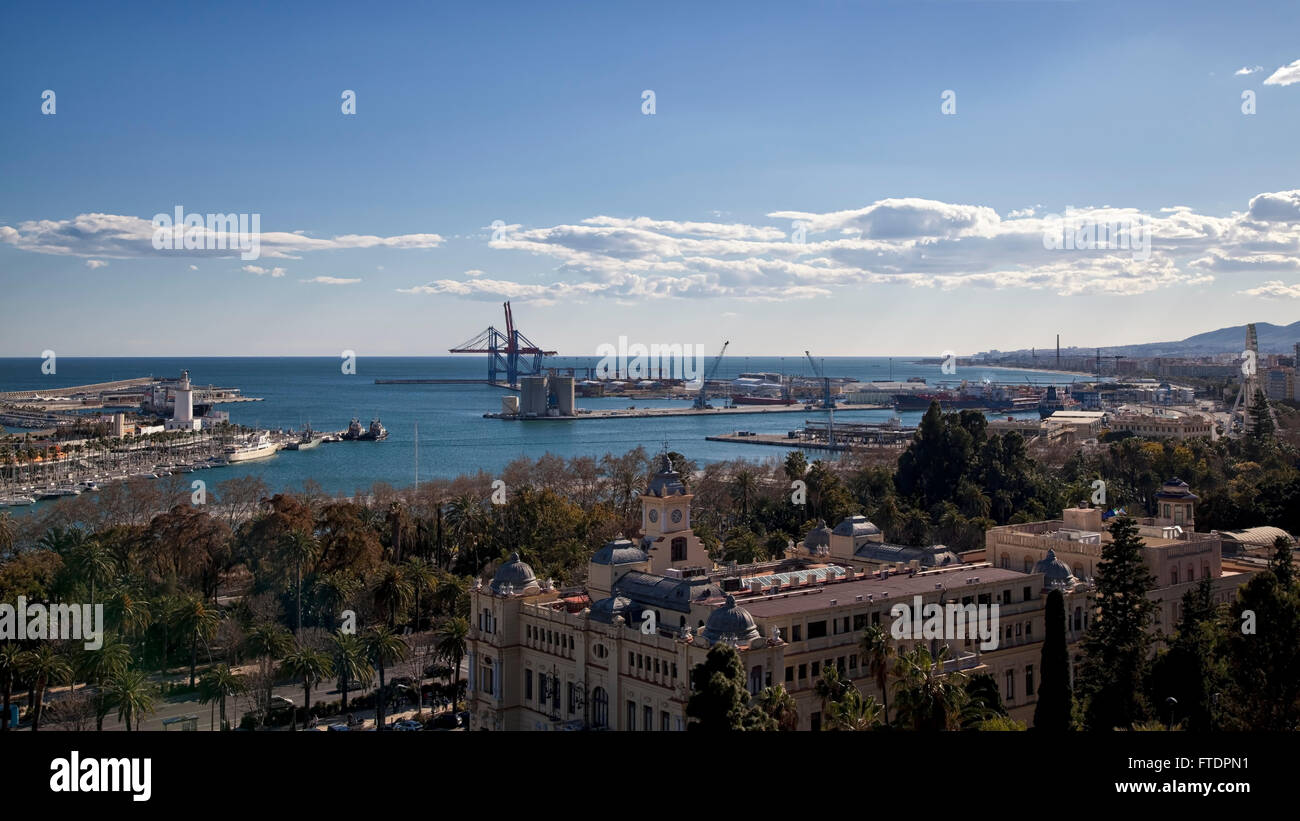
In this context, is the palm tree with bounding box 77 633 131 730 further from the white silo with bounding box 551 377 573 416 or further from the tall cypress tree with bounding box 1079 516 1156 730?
the white silo with bounding box 551 377 573 416

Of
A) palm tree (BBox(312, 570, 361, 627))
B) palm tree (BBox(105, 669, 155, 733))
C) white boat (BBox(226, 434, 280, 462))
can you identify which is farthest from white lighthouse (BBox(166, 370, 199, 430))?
palm tree (BBox(105, 669, 155, 733))

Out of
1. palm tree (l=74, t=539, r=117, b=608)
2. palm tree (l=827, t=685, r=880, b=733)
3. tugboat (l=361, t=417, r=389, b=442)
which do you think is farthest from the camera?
tugboat (l=361, t=417, r=389, b=442)

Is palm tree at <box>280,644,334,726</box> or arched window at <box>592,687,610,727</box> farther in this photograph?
palm tree at <box>280,644,334,726</box>

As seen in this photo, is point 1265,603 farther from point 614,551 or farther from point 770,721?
point 614,551

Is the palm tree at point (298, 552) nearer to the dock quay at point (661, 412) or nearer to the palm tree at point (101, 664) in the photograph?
the palm tree at point (101, 664)

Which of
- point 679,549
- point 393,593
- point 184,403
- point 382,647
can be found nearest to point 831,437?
point 184,403
